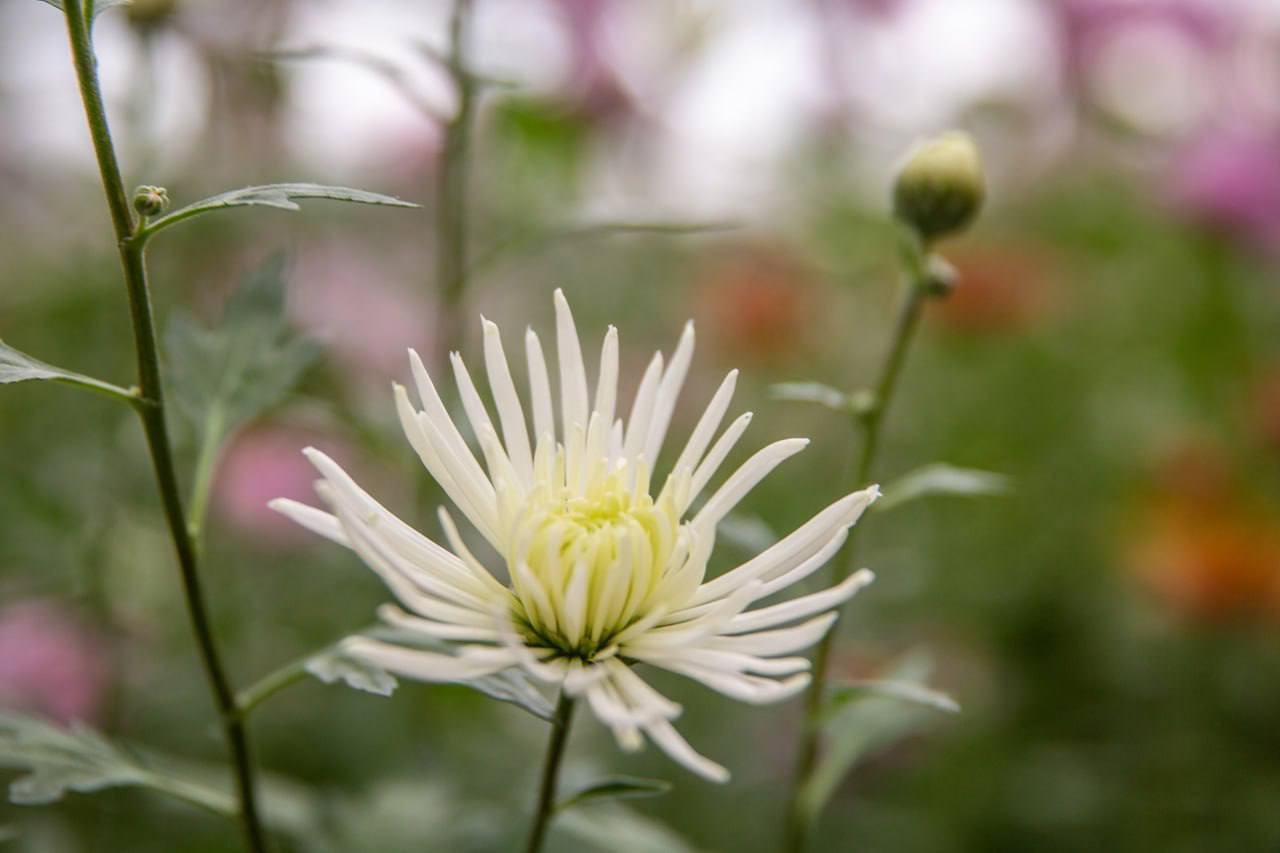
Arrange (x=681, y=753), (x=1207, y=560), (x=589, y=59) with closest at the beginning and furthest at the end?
(x=681, y=753)
(x=1207, y=560)
(x=589, y=59)

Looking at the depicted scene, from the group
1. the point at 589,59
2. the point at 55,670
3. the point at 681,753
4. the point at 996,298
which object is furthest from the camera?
the point at 589,59

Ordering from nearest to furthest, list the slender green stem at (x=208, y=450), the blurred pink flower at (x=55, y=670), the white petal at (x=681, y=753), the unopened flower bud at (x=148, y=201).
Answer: the white petal at (x=681, y=753)
the unopened flower bud at (x=148, y=201)
the slender green stem at (x=208, y=450)
the blurred pink flower at (x=55, y=670)

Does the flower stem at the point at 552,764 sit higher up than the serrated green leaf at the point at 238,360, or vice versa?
the serrated green leaf at the point at 238,360

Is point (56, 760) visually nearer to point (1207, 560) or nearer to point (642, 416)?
Result: point (642, 416)

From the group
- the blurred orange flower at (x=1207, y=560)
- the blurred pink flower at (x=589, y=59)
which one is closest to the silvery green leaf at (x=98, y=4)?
the blurred orange flower at (x=1207, y=560)

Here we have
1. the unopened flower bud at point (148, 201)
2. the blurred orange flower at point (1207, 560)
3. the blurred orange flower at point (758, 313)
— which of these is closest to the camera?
the unopened flower bud at point (148, 201)

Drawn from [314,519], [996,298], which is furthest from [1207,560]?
[314,519]

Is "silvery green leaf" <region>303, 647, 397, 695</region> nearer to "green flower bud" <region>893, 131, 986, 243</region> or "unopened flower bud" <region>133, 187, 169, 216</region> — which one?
"unopened flower bud" <region>133, 187, 169, 216</region>

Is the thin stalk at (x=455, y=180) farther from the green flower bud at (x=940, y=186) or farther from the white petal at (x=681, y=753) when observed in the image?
the white petal at (x=681, y=753)
